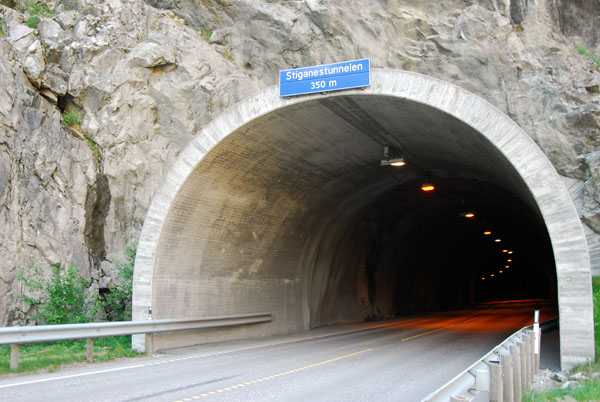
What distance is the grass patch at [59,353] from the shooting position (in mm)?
9727

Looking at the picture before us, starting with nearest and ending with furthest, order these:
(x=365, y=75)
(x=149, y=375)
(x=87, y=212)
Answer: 1. (x=149, y=375)
2. (x=365, y=75)
3. (x=87, y=212)

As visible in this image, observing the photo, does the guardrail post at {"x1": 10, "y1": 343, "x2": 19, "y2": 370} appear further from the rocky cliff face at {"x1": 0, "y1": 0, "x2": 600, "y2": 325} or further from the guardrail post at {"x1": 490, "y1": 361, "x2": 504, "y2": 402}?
the guardrail post at {"x1": 490, "y1": 361, "x2": 504, "y2": 402}

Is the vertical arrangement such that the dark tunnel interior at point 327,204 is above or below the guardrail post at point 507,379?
above

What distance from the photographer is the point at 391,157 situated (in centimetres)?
1598

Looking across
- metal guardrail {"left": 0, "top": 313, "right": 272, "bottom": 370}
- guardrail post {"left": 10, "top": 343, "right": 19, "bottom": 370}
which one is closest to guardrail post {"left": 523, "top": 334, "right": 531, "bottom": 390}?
metal guardrail {"left": 0, "top": 313, "right": 272, "bottom": 370}

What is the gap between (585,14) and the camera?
81.1ft

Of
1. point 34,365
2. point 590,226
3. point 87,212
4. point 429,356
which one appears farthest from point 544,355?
point 87,212

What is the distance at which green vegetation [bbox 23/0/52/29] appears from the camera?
19.5m

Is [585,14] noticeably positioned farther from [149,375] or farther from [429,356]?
[149,375]

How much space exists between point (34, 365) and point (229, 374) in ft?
A: 11.6

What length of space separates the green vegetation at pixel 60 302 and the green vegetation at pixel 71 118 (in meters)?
5.79

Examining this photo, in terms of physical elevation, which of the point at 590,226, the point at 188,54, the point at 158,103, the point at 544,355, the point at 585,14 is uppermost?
the point at 585,14

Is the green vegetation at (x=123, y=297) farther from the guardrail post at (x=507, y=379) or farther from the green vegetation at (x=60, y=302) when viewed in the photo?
the guardrail post at (x=507, y=379)

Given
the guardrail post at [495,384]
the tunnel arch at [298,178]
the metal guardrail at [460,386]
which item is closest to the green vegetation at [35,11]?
the tunnel arch at [298,178]
